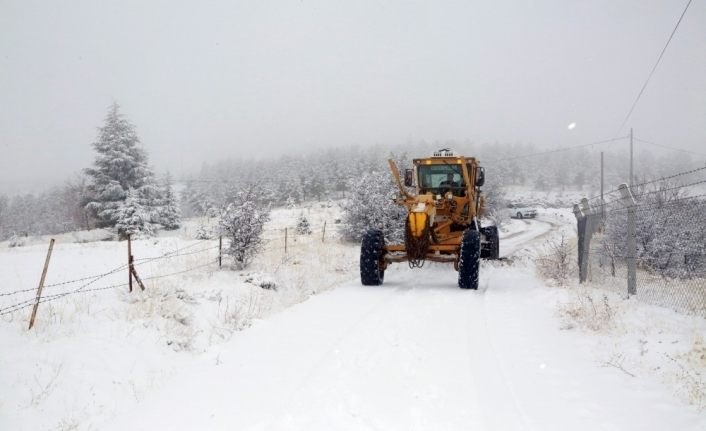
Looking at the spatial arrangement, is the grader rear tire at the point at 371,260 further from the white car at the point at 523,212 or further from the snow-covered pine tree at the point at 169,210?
the white car at the point at 523,212

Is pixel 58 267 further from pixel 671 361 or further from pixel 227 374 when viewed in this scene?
pixel 671 361

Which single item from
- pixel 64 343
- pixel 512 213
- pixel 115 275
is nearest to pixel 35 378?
pixel 64 343

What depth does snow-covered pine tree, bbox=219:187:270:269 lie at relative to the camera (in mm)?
12461

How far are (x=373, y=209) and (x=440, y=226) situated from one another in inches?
382

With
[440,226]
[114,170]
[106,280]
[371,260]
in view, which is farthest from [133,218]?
[440,226]

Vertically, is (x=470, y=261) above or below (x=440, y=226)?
below

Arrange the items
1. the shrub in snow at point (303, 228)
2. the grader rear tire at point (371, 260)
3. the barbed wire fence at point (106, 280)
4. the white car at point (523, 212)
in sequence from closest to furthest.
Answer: the barbed wire fence at point (106, 280) < the grader rear tire at point (371, 260) < the shrub in snow at point (303, 228) < the white car at point (523, 212)

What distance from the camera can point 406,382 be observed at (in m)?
4.65

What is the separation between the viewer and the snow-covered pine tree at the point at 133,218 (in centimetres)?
2672

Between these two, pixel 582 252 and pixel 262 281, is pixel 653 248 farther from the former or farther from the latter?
pixel 262 281

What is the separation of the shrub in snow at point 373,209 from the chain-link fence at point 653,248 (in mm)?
8448

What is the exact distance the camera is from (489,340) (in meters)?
6.09

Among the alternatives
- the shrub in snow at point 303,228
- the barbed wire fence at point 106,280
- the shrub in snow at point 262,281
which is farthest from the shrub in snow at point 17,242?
the shrub in snow at point 262,281

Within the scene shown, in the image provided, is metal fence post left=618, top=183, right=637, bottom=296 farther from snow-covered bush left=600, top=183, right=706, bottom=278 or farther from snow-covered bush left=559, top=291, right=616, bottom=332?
snow-covered bush left=600, top=183, right=706, bottom=278
